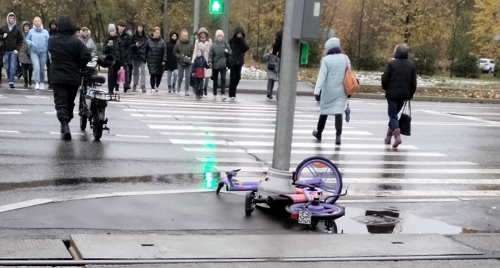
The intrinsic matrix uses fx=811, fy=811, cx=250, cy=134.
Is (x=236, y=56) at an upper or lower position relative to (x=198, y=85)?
upper

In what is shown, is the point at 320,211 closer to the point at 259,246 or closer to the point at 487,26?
the point at 259,246

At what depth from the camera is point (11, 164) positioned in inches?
420

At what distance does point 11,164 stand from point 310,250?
17.0 feet

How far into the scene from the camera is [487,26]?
1813 inches

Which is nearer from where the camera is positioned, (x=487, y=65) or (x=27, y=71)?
(x=27, y=71)

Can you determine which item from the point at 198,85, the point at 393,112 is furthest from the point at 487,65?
the point at 393,112

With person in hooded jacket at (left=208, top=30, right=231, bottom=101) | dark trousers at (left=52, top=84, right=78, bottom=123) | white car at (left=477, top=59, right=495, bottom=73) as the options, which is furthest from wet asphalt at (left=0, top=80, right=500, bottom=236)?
white car at (left=477, top=59, right=495, bottom=73)

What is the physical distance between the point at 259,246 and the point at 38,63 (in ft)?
51.9

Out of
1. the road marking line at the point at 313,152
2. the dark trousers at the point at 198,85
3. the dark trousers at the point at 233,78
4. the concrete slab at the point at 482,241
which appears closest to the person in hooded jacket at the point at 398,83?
the road marking line at the point at 313,152

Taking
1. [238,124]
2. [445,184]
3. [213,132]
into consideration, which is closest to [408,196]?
[445,184]

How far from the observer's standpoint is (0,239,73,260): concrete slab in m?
6.20

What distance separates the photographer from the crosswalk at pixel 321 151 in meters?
11.2

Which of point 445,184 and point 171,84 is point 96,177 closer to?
point 445,184

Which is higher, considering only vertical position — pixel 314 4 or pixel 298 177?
pixel 314 4
